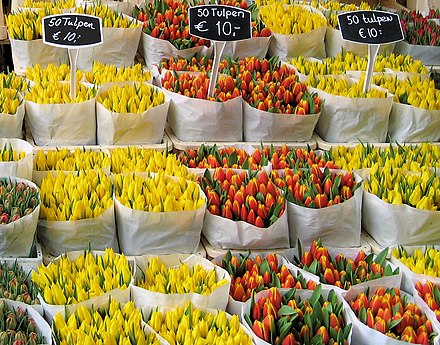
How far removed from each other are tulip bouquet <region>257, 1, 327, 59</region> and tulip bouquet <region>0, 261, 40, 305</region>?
1.75 m

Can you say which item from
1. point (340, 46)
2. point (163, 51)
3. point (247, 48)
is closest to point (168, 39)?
point (163, 51)

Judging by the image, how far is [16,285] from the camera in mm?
1778

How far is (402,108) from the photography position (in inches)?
105

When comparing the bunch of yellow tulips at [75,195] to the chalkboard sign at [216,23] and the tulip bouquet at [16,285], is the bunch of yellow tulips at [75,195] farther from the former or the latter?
the chalkboard sign at [216,23]

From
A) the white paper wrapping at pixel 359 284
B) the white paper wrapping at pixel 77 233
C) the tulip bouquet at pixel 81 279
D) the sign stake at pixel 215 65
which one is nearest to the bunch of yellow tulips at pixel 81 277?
the tulip bouquet at pixel 81 279

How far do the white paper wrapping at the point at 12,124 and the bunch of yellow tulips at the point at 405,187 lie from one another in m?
1.20

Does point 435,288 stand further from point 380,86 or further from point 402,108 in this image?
point 380,86

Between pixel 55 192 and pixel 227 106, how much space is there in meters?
0.77

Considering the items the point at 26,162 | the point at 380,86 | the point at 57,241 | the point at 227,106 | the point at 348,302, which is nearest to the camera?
the point at 348,302

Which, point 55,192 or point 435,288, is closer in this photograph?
point 435,288

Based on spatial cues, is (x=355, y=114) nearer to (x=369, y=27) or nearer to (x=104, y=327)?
(x=369, y=27)

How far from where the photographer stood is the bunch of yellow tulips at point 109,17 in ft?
9.93

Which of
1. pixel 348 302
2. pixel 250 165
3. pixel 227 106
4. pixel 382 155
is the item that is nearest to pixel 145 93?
pixel 227 106

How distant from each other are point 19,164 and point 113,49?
102 centimetres
